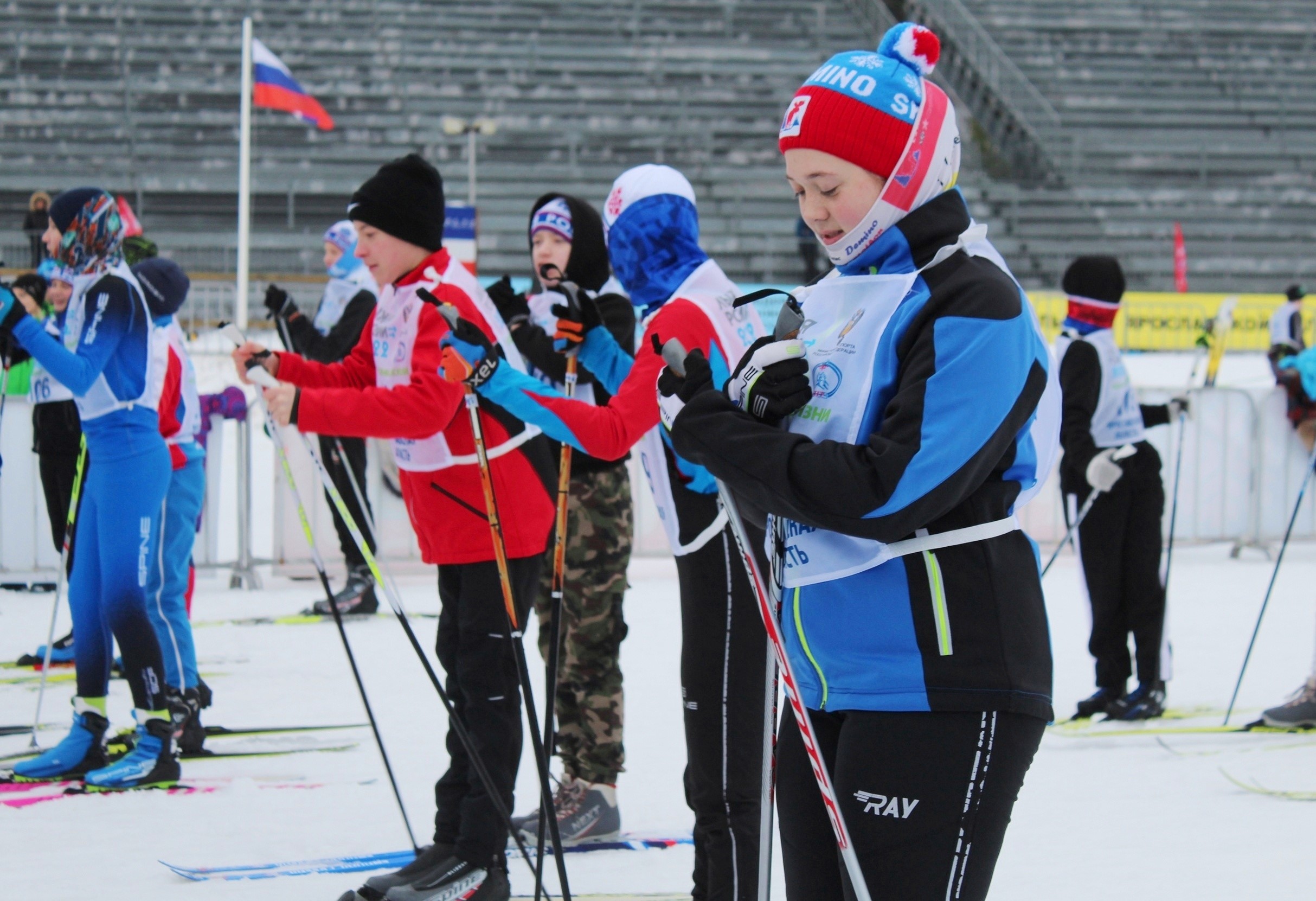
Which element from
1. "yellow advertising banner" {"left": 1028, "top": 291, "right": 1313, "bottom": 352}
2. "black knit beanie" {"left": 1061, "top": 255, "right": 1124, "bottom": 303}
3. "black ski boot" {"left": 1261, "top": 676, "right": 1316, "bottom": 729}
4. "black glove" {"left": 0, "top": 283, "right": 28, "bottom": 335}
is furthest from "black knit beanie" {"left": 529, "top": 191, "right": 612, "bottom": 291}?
"yellow advertising banner" {"left": 1028, "top": 291, "right": 1313, "bottom": 352}

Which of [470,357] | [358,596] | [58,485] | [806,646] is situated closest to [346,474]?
[358,596]

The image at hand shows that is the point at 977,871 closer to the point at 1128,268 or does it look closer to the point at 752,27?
the point at 1128,268

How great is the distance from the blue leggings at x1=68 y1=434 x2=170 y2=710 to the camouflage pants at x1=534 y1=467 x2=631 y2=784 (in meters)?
1.45

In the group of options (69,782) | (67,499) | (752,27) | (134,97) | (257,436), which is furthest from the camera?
(752,27)

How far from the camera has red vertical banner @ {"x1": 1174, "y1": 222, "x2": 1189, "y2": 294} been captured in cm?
2233

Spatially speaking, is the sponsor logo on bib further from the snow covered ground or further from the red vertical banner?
the red vertical banner

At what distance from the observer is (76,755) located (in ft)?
15.6

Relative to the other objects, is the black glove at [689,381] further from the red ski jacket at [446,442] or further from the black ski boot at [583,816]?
the black ski boot at [583,816]

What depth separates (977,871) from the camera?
1.88 metres

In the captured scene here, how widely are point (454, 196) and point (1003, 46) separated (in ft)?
42.2

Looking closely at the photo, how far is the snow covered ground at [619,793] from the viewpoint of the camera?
383 centimetres

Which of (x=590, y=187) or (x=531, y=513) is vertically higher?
(x=590, y=187)

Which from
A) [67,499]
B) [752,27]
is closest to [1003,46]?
[752,27]

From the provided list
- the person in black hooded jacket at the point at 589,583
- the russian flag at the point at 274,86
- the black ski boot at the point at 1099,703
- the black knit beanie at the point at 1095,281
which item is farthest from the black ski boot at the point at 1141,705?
the russian flag at the point at 274,86
